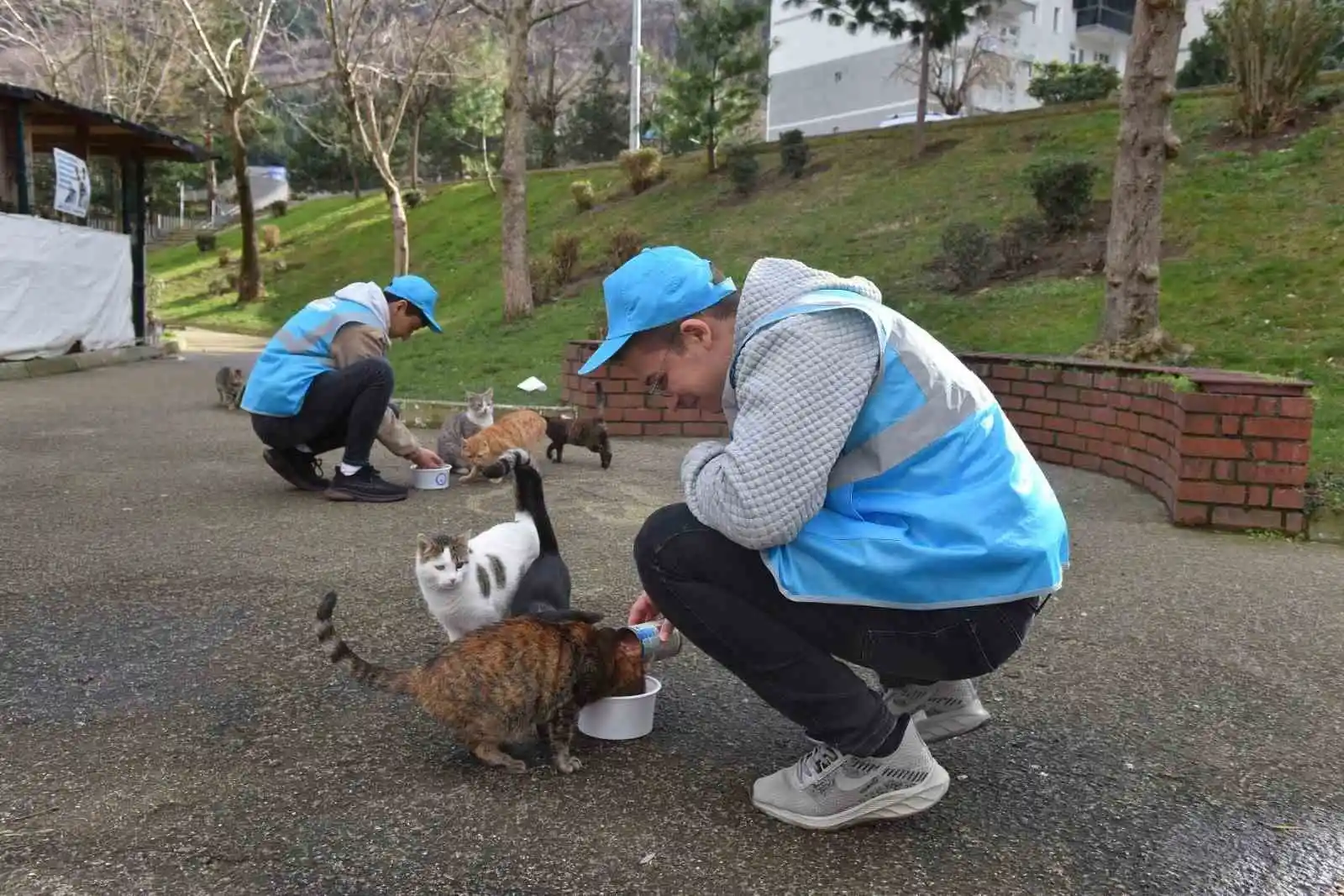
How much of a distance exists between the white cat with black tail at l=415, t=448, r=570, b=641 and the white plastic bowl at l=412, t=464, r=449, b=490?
2.55 meters

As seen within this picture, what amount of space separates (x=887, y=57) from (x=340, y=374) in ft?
121

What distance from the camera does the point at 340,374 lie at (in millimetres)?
5262

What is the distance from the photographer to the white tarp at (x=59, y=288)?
11531 mm

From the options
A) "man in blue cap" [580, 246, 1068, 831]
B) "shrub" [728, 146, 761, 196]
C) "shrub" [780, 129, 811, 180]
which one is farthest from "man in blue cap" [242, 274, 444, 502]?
"shrub" [780, 129, 811, 180]

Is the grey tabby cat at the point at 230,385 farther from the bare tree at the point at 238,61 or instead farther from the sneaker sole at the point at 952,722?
the bare tree at the point at 238,61

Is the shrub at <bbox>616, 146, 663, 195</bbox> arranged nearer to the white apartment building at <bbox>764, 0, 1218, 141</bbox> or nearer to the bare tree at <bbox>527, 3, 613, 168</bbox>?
the white apartment building at <bbox>764, 0, 1218, 141</bbox>

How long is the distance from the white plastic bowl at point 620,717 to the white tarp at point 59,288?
1165 centimetres

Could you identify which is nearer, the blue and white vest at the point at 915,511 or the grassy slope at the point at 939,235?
the blue and white vest at the point at 915,511

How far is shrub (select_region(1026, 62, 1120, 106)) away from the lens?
2394 cm

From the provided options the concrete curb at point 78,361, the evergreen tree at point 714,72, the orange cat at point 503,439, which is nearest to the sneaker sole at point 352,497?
the orange cat at point 503,439

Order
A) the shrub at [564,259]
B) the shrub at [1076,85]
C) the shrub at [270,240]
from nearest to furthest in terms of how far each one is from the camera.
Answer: the shrub at [564,259], the shrub at [1076,85], the shrub at [270,240]

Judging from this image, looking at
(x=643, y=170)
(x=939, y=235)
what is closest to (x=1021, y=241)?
(x=939, y=235)

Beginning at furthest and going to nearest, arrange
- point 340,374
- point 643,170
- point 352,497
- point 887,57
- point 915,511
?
point 887,57
point 643,170
point 352,497
point 340,374
point 915,511

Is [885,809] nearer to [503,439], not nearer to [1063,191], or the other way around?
[503,439]
